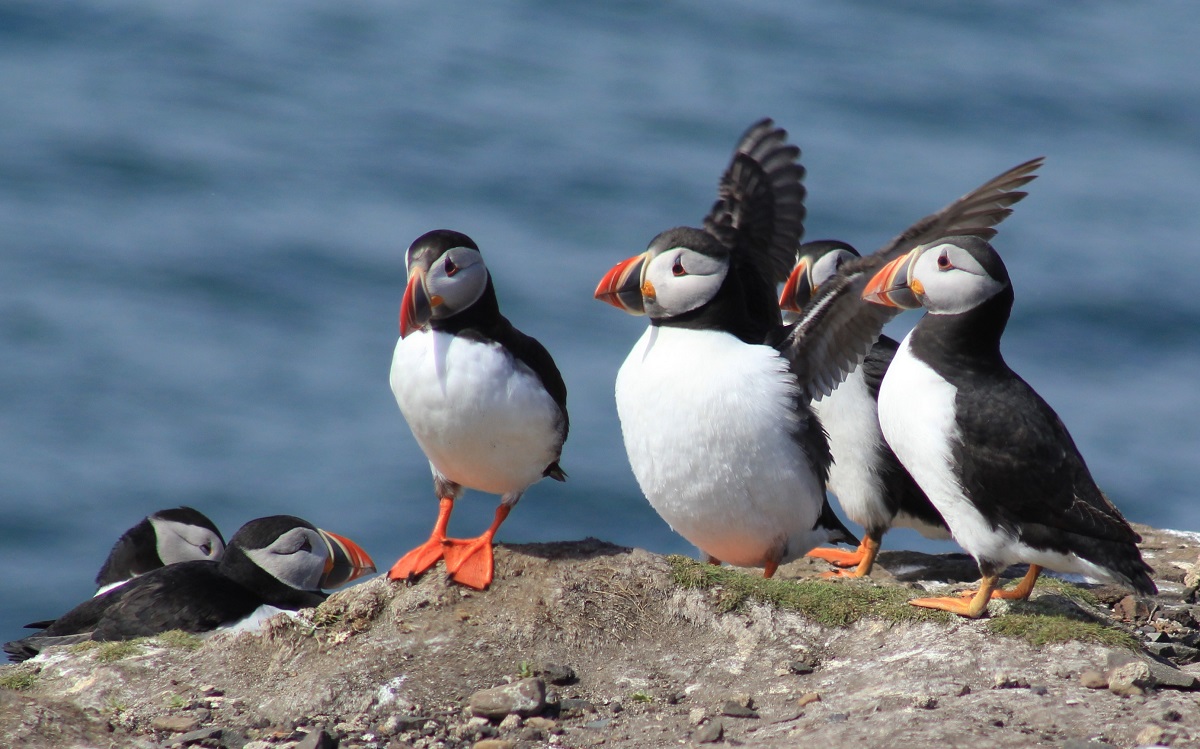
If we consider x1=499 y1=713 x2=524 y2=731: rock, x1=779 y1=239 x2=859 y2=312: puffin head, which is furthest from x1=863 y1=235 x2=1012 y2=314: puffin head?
x1=779 y1=239 x2=859 y2=312: puffin head

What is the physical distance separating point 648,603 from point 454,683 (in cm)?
88

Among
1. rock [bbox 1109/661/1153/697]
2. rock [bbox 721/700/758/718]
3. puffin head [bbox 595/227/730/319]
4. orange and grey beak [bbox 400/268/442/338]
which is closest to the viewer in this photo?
rock [bbox 1109/661/1153/697]

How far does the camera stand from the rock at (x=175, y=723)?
505cm

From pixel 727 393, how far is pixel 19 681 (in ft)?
10.2

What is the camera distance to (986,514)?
18.4 ft

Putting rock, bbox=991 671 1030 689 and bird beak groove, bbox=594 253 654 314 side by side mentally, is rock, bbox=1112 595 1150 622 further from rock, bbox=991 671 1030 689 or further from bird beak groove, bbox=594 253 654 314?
bird beak groove, bbox=594 253 654 314

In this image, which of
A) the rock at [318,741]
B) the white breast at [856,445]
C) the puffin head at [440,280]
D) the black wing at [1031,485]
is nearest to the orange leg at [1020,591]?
the black wing at [1031,485]

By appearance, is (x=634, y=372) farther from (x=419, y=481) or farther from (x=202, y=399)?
(x=202, y=399)

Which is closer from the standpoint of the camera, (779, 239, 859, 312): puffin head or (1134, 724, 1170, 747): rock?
(1134, 724, 1170, 747): rock

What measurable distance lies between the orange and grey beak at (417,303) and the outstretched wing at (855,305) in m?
1.58

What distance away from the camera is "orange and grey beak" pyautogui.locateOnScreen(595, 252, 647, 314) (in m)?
6.53

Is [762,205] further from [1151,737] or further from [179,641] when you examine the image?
[1151,737]

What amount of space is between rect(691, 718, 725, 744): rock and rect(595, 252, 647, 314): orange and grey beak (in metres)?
2.31

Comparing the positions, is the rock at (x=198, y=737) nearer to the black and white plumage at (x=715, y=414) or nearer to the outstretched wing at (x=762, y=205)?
the black and white plumage at (x=715, y=414)
